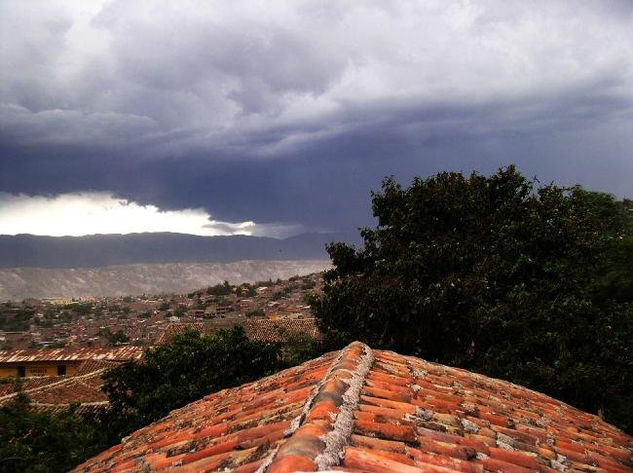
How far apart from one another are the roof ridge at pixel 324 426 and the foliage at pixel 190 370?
780cm

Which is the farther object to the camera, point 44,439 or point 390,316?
point 390,316

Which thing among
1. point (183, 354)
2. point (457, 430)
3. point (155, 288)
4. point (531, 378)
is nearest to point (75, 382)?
point (183, 354)

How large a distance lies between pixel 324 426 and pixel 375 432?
47 centimetres

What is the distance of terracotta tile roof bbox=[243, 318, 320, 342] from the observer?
39094mm

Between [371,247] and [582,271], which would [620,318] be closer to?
[582,271]

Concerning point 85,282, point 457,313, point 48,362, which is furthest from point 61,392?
point 85,282

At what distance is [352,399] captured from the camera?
449cm

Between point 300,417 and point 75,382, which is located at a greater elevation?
A: point 300,417

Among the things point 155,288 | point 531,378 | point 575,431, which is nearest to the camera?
point 575,431

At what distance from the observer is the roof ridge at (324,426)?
9.73ft

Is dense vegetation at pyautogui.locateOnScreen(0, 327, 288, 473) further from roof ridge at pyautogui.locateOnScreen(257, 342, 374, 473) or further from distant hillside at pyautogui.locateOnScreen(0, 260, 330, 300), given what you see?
distant hillside at pyautogui.locateOnScreen(0, 260, 330, 300)

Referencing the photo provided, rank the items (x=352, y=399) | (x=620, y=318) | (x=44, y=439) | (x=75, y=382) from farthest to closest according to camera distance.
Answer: (x=75, y=382) → (x=620, y=318) → (x=44, y=439) → (x=352, y=399)

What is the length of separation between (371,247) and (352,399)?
13843 mm

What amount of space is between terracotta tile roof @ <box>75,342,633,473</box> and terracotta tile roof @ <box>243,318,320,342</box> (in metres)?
31.4
